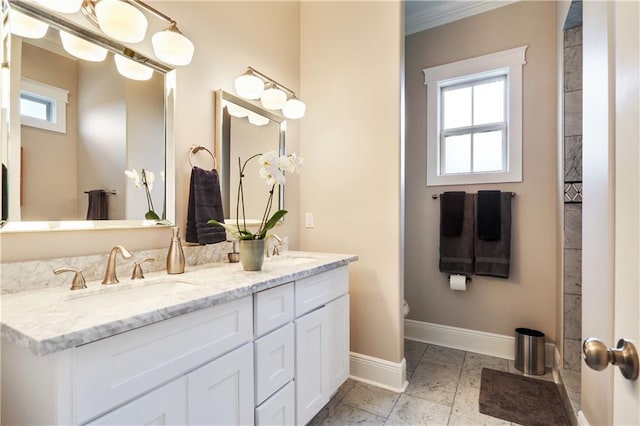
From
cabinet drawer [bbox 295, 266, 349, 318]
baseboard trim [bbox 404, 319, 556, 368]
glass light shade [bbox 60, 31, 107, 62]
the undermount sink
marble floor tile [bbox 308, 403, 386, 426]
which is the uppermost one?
glass light shade [bbox 60, 31, 107, 62]

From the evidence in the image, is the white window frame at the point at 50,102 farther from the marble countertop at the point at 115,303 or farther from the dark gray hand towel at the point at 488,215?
the dark gray hand towel at the point at 488,215

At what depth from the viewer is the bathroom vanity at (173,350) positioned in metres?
0.70

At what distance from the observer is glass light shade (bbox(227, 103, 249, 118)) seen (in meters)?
1.82

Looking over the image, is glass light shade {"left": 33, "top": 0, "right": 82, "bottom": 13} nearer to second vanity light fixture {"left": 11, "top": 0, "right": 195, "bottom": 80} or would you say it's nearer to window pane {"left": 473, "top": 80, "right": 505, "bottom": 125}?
second vanity light fixture {"left": 11, "top": 0, "right": 195, "bottom": 80}

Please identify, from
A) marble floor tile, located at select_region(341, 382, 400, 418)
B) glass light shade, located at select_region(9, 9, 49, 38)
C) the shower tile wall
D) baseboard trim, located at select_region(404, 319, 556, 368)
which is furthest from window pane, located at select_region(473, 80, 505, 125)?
glass light shade, located at select_region(9, 9, 49, 38)

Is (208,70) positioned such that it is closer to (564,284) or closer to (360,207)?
(360,207)

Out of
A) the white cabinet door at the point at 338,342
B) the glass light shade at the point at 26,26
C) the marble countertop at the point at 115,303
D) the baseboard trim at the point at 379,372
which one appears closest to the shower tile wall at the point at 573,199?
the baseboard trim at the point at 379,372

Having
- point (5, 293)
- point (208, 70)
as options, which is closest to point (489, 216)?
point (208, 70)

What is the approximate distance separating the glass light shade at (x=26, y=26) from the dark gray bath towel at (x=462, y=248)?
2.80 metres

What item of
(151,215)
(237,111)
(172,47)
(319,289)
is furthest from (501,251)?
(172,47)

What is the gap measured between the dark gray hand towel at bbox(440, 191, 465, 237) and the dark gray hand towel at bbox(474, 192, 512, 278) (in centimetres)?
27

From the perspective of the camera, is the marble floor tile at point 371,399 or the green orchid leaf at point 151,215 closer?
the green orchid leaf at point 151,215

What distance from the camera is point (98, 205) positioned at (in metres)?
1.25

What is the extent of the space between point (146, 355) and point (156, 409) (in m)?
0.16
